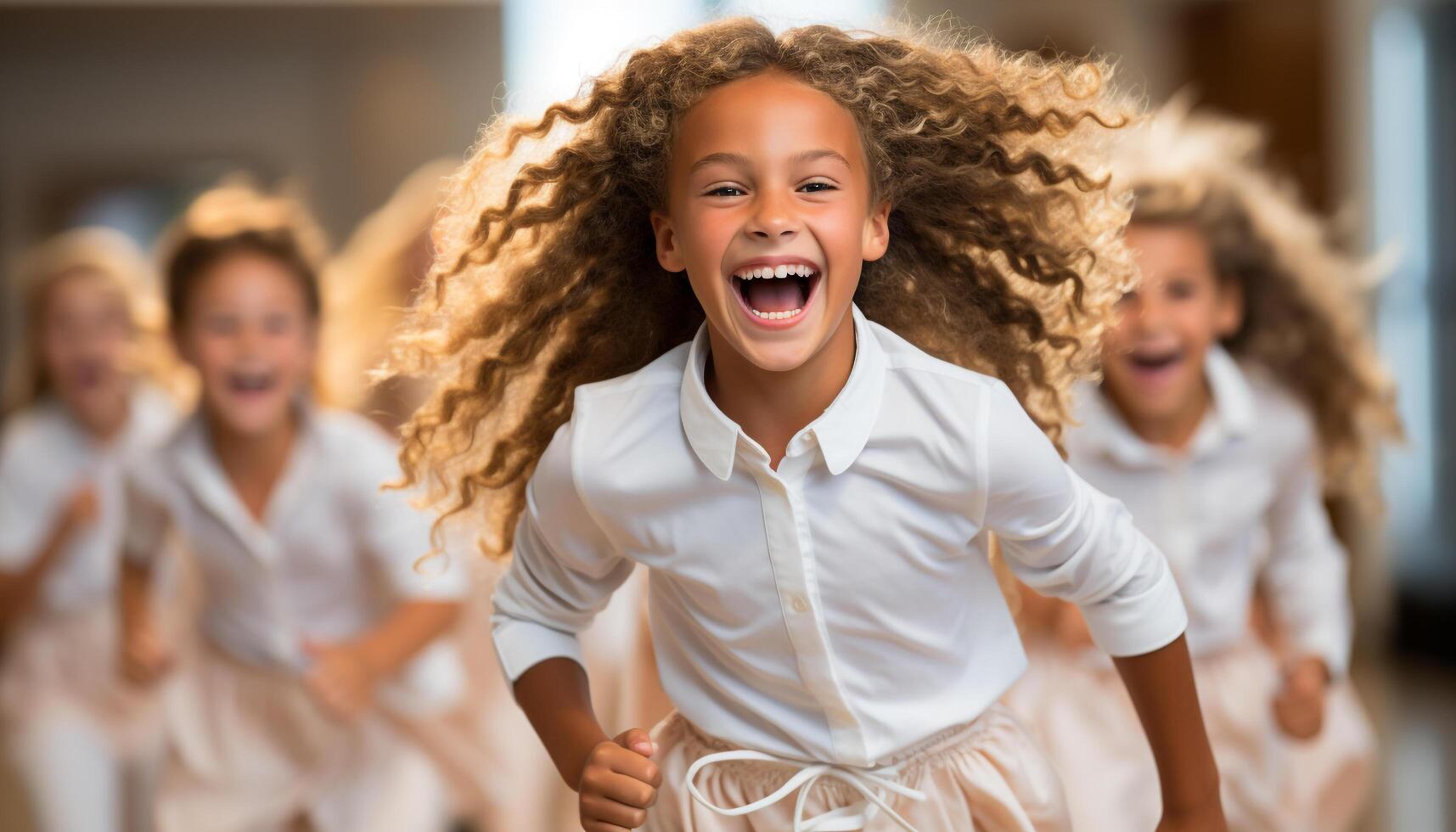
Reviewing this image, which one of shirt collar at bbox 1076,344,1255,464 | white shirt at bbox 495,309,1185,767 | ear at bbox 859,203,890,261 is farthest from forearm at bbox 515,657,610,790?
shirt collar at bbox 1076,344,1255,464

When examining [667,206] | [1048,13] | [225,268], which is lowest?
[225,268]

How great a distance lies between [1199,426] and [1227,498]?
12 cm

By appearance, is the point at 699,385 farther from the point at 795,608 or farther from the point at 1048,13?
the point at 1048,13

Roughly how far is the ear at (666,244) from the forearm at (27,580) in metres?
2.27

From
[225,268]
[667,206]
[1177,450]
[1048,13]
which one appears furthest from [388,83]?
[667,206]

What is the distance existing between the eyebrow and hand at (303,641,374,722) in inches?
52.7

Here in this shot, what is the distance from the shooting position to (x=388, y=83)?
8.10 metres

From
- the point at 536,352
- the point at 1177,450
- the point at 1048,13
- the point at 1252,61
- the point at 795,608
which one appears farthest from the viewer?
the point at 1048,13

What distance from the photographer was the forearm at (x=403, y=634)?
2.59 m

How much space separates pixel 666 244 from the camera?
164 cm

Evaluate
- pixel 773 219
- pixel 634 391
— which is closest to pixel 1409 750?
pixel 634 391

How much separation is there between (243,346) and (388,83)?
5.70 meters

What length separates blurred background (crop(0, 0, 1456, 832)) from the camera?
19.7ft

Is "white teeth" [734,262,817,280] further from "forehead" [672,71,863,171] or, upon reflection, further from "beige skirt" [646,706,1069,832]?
"beige skirt" [646,706,1069,832]
